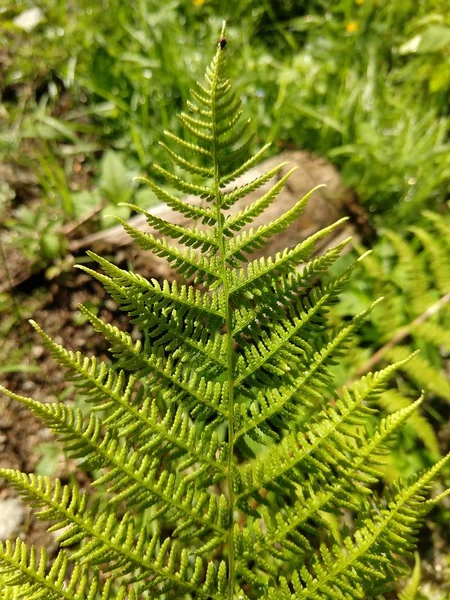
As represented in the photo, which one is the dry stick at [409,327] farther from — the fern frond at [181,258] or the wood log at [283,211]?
the fern frond at [181,258]

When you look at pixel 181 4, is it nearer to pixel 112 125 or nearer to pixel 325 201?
pixel 112 125

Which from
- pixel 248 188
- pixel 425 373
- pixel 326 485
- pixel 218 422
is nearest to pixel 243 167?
pixel 248 188

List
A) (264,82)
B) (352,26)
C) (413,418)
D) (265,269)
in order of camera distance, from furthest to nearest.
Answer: (352,26) < (264,82) < (413,418) < (265,269)

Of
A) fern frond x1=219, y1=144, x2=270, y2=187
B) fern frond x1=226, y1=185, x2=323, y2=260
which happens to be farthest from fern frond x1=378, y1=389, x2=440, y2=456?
fern frond x1=219, y1=144, x2=270, y2=187

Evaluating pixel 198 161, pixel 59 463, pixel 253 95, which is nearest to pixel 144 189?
pixel 198 161

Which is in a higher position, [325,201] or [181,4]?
[181,4]

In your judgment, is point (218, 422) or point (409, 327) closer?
point (218, 422)

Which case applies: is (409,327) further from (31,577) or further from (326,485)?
(31,577)

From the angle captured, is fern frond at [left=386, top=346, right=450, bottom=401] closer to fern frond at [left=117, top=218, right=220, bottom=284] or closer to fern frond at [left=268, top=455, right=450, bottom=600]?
fern frond at [left=268, top=455, right=450, bottom=600]

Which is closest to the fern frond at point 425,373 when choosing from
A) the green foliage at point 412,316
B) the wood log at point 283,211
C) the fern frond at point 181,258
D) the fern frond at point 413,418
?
the green foliage at point 412,316

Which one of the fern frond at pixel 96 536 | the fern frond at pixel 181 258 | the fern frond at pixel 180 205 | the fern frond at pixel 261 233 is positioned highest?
the fern frond at pixel 261 233

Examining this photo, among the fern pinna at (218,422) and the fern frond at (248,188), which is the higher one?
the fern frond at (248,188)
